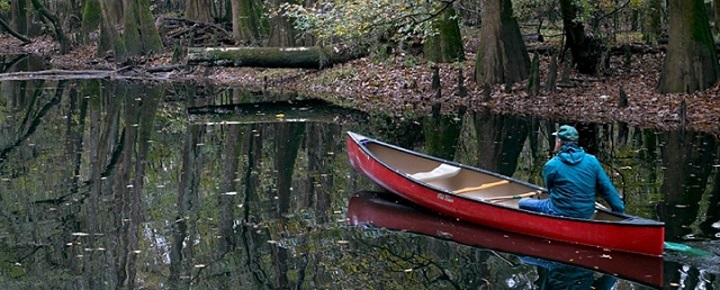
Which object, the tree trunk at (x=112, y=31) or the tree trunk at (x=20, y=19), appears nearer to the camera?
the tree trunk at (x=112, y=31)

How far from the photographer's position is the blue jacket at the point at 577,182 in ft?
31.4

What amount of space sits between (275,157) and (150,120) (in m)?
5.92

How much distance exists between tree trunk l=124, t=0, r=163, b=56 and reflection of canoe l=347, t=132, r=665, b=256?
73.2ft

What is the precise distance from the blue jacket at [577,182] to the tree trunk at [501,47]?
1226 cm

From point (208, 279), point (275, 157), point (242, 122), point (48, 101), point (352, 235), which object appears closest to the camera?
point (208, 279)

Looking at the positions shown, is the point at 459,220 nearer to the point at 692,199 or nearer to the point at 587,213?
the point at 587,213

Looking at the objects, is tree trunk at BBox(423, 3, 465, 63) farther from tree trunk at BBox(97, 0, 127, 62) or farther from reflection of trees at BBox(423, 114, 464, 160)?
tree trunk at BBox(97, 0, 127, 62)

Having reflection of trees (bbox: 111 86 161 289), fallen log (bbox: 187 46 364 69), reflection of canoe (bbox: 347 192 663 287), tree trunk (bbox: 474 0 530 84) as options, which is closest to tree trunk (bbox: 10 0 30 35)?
fallen log (bbox: 187 46 364 69)

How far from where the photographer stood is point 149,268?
9.06 m

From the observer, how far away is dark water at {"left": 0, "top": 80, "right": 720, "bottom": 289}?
8.80m

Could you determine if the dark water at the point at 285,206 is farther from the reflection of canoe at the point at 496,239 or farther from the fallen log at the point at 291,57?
the fallen log at the point at 291,57

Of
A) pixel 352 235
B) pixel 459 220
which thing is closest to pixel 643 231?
pixel 459 220

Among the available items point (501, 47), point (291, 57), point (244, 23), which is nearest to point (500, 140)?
point (501, 47)

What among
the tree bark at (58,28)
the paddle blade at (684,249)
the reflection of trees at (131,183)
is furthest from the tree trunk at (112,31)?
the paddle blade at (684,249)
